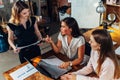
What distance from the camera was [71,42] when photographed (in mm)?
2197

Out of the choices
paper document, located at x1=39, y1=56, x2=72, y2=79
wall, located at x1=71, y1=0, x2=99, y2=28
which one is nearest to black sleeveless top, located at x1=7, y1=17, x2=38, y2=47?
paper document, located at x1=39, y1=56, x2=72, y2=79

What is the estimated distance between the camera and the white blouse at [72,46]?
2139 millimetres

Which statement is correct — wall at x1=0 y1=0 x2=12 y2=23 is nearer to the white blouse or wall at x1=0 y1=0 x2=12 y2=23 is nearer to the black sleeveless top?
the black sleeveless top

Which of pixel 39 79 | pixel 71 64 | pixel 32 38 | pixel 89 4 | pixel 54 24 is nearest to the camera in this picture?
pixel 39 79

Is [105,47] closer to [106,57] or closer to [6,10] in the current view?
[106,57]

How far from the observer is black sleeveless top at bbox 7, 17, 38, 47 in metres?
2.34

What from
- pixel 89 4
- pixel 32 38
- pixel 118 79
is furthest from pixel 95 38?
pixel 89 4

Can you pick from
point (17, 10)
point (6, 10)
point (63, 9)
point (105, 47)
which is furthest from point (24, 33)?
point (63, 9)

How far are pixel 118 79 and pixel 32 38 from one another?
1.24 m

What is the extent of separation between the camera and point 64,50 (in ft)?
7.51

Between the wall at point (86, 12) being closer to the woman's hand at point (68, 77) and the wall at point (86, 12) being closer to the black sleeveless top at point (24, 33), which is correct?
the black sleeveless top at point (24, 33)

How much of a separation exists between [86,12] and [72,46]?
2.21 meters

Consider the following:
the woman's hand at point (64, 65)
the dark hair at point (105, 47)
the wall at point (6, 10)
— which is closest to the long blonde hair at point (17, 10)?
the woman's hand at point (64, 65)

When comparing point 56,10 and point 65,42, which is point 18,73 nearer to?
point 65,42
